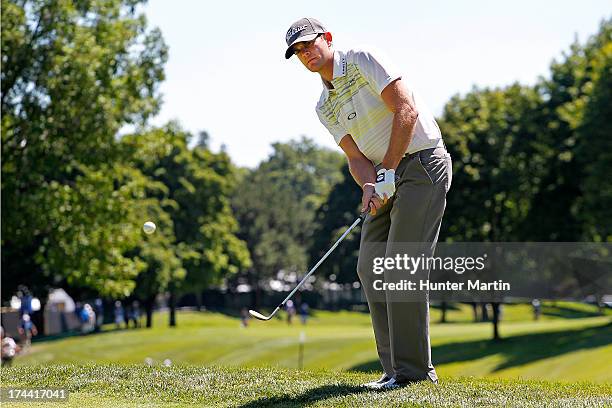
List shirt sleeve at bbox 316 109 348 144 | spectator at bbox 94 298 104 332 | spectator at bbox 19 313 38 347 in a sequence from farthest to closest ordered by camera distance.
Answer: spectator at bbox 94 298 104 332 → spectator at bbox 19 313 38 347 → shirt sleeve at bbox 316 109 348 144

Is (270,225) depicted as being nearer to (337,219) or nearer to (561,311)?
(337,219)

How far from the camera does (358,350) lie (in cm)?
4194

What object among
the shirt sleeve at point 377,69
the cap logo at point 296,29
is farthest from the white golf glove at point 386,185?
the cap logo at point 296,29

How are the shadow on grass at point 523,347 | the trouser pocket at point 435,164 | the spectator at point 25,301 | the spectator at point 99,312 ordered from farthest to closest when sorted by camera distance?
the spectator at point 99,312 < the spectator at point 25,301 < the shadow on grass at point 523,347 < the trouser pocket at point 435,164

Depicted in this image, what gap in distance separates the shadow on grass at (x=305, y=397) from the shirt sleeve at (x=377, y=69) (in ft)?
7.54

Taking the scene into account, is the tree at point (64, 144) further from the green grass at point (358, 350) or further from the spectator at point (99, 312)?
the spectator at point (99, 312)

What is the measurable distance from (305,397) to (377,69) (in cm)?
251

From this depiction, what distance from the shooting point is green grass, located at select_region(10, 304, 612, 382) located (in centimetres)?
3444

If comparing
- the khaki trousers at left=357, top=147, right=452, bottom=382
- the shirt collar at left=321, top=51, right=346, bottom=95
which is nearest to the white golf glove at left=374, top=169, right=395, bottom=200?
the khaki trousers at left=357, top=147, right=452, bottom=382

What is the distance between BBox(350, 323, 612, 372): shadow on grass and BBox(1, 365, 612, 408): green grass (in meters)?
28.5

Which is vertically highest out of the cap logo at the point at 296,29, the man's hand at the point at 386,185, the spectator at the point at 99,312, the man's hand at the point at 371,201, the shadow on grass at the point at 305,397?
the cap logo at the point at 296,29

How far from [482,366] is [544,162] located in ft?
42.2

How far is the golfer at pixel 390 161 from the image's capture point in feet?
22.2

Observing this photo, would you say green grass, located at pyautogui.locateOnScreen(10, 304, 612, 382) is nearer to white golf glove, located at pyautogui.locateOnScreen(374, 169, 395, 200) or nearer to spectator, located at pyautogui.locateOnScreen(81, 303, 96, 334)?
spectator, located at pyautogui.locateOnScreen(81, 303, 96, 334)
